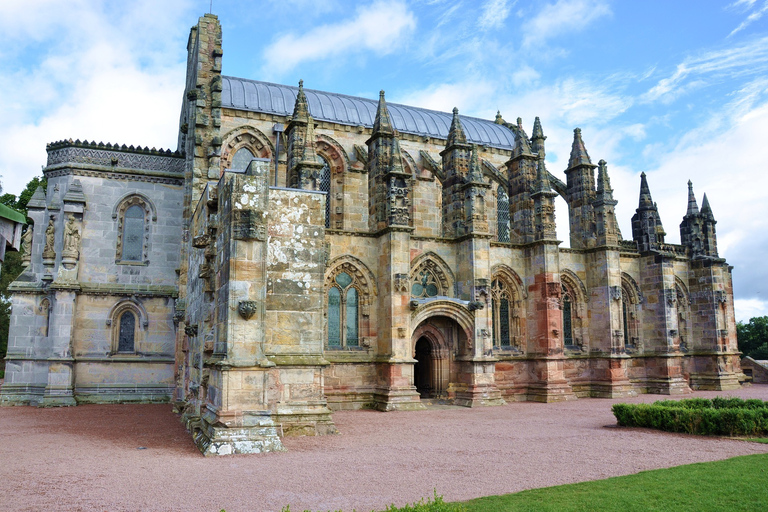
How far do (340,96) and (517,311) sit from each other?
15.1 meters

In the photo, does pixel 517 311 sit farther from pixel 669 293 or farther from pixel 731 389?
pixel 731 389

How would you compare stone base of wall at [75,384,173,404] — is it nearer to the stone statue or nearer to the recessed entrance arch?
the stone statue

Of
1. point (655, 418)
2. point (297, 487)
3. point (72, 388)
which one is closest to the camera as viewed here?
point (297, 487)

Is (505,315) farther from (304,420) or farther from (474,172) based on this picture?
(304,420)

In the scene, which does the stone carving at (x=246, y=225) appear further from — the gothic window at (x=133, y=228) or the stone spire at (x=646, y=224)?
the stone spire at (x=646, y=224)

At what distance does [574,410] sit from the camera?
790 inches

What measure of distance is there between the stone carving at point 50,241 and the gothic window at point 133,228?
7.24 feet

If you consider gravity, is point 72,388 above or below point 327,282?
below

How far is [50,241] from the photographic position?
73.7ft

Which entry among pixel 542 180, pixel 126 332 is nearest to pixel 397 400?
pixel 126 332

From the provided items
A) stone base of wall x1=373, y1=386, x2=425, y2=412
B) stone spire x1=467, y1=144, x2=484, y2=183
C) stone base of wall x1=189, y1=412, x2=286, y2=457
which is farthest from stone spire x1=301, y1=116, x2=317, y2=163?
stone base of wall x1=189, y1=412, x2=286, y2=457

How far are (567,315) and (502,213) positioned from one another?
7.49 metres

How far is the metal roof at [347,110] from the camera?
27391 mm

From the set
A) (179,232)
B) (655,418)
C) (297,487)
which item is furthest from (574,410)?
(179,232)
